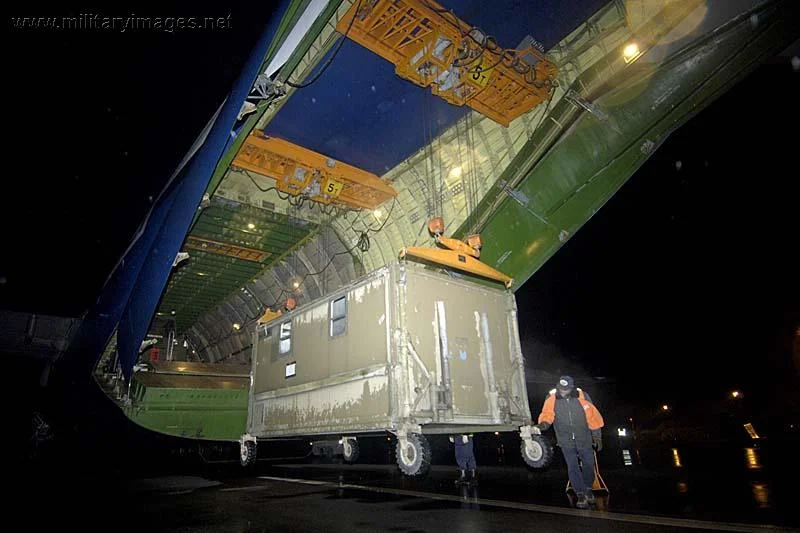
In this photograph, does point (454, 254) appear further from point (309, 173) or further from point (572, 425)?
point (309, 173)

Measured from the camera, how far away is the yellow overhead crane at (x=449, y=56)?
7707 millimetres

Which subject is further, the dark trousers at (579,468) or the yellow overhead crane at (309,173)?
the yellow overhead crane at (309,173)

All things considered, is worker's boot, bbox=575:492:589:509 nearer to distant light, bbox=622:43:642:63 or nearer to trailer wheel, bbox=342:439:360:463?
trailer wheel, bbox=342:439:360:463

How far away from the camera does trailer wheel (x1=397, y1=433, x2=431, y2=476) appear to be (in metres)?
5.26

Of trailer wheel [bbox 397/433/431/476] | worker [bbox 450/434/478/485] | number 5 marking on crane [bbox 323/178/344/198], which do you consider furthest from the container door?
number 5 marking on crane [bbox 323/178/344/198]

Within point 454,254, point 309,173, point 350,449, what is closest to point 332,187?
point 309,173

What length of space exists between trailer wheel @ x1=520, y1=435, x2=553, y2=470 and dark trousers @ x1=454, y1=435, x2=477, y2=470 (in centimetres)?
130

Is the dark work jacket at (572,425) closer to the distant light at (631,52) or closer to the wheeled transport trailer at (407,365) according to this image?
the wheeled transport trailer at (407,365)

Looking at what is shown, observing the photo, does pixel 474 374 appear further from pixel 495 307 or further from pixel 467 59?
pixel 467 59

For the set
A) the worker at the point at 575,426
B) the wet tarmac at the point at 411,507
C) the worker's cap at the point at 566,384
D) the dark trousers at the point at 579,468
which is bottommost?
the wet tarmac at the point at 411,507

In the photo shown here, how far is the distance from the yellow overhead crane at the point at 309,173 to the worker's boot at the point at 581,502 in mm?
9445

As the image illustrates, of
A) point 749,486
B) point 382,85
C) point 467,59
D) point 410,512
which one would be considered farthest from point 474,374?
point 382,85

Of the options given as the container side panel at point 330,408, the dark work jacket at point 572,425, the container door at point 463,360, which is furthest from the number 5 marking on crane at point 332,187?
the dark work jacket at point 572,425

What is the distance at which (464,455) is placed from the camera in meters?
7.44
